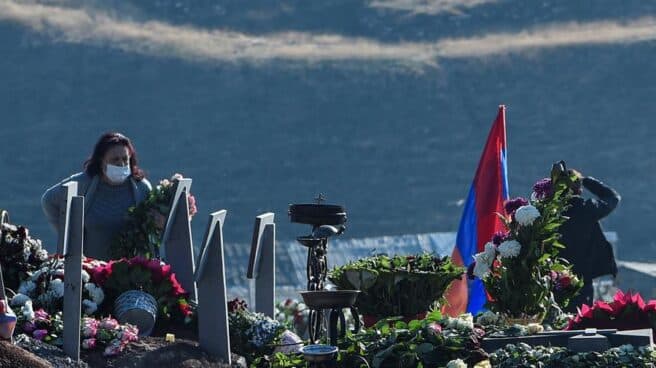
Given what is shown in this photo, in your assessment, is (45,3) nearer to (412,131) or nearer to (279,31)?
(279,31)

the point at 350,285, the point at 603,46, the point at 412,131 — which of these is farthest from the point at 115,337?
the point at 603,46

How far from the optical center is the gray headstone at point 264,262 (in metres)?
11.7

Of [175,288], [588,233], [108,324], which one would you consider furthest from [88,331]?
[588,233]

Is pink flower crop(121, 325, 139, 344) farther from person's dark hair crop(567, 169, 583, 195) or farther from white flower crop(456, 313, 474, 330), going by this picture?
person's dark hair crop(567, 169, 583, 195)

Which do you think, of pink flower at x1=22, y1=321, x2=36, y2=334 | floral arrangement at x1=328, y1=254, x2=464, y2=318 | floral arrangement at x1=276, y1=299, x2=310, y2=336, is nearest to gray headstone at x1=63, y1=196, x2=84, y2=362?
pink flower at x1=22, y1=321, x2=36, y2=334

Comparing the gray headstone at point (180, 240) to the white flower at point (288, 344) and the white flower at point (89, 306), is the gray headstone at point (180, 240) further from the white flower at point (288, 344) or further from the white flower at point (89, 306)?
the white flower at point (89, 306)

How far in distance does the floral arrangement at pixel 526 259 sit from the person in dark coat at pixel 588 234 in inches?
102

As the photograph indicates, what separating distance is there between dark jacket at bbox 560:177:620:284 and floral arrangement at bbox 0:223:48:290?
164 inches

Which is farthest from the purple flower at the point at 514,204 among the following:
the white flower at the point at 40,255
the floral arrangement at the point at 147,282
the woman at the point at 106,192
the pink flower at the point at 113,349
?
the white flower at the point at 40,255

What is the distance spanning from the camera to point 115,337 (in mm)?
10102

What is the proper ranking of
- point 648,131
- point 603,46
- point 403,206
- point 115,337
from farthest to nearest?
point 603,46
point 648,131
point 403,206
point 115,337

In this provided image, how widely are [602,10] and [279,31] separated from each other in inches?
801

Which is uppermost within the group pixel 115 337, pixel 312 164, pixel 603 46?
pixel 603 46

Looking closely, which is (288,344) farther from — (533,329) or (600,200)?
(600,200)
